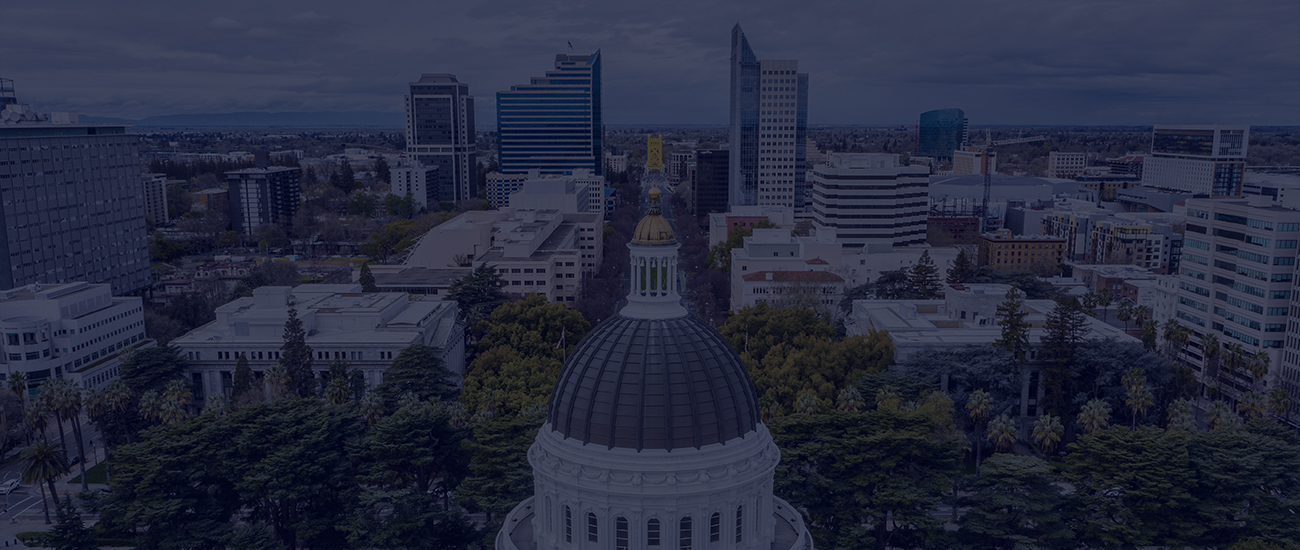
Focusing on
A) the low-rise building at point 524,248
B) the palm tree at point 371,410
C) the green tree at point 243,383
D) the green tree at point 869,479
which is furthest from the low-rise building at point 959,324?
the green tree at point 243,383

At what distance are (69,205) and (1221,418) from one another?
15989 centimetres

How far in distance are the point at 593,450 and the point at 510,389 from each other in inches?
1681

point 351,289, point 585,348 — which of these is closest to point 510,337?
point 351,289

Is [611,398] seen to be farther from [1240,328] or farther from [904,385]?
[1240,328]

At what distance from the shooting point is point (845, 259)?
14862cm

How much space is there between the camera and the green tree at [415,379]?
273 feet

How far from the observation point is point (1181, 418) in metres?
72.6

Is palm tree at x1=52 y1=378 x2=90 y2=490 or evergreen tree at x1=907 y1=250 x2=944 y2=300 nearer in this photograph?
palm tree at x1=52 y1=378 x2=90 y2=490

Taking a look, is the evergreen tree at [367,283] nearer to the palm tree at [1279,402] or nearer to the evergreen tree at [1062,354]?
the evergreen tree at [1062,354]

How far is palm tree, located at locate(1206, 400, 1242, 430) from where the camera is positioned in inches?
2849

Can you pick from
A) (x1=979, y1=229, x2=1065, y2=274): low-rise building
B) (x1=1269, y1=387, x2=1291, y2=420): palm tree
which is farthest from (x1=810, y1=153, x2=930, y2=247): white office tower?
(x1=1269, y1=387, x2=1291, y2=420): palm tree

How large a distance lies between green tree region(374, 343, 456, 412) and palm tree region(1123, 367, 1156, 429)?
216ft

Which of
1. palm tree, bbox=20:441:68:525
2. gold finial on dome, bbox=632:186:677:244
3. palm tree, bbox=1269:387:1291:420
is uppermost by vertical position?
gold finial on dome, bbox=632:186:677:244

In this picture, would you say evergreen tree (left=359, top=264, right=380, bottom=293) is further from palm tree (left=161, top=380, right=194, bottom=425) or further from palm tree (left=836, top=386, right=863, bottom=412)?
palm tree (left=836, top=386, right=863, bottom=412)
